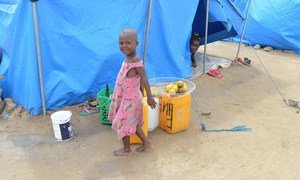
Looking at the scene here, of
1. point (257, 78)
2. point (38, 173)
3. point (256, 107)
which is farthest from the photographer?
point (257, 78)

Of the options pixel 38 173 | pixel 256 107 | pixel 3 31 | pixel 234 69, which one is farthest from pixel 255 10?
pixel 38 173

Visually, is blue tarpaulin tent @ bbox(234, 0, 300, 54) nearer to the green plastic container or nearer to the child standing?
the green plastic container

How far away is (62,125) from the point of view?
3.68 metres

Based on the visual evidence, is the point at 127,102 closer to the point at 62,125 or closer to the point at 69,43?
the point at 62,125

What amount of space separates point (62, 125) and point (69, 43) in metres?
1.20

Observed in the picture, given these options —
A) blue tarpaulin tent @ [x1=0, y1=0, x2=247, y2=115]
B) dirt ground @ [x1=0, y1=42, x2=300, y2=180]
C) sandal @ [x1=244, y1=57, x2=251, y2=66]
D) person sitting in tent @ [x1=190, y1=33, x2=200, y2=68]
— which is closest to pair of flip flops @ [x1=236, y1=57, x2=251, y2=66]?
sandal @ [x1=244, y1=57, x2=251, y2=66]

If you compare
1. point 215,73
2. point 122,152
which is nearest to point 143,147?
point 122,152

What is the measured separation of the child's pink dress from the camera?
3178 mm

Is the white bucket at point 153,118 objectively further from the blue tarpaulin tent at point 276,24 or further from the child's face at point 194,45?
the blue tarpaulin tent at point 276,24

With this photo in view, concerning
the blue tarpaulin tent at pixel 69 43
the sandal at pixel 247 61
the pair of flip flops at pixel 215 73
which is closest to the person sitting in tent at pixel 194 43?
the pair of flip flops at pixel 215 73

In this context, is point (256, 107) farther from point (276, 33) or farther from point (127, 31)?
point (276, 33)

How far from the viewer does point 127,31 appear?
9.83ft

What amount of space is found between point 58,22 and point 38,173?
1948 millimetres

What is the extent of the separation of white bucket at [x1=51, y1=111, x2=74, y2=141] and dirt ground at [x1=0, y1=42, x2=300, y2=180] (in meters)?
0.09
